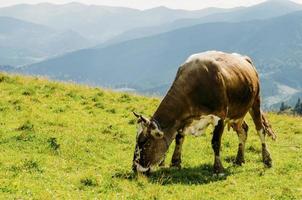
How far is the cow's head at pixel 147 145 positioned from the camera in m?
15.1

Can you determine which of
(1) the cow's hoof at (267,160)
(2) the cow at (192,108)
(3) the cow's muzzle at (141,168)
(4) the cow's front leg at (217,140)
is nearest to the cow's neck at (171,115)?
(2) the cow at (192,108)

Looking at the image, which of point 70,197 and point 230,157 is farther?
point 230,157

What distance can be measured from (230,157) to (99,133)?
6.47 meters

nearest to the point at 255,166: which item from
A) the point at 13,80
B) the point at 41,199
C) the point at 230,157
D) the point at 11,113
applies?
the point at 230,157

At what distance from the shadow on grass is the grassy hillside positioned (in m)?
0.03

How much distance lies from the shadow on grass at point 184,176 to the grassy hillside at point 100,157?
0.03 meters

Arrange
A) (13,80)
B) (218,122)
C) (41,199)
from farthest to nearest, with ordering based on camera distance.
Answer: (13,80), (218,122), (41,199)

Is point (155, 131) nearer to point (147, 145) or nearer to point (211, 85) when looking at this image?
point (147, 145)

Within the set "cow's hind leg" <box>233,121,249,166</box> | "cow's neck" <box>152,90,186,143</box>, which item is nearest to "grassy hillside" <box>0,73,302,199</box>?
"cow's hind leg" <box>233,121,249,166</box>

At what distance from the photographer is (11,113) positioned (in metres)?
24.7

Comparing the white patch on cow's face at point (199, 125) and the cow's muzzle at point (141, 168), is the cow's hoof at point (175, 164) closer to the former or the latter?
the white patch on cow's face at point (199, 125)

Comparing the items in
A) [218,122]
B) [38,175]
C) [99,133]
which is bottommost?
[99,133]

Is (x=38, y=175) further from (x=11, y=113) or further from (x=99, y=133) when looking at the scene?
(x=11, y=113)

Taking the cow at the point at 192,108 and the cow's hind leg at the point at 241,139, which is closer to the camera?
the cow at the point at 192,108
